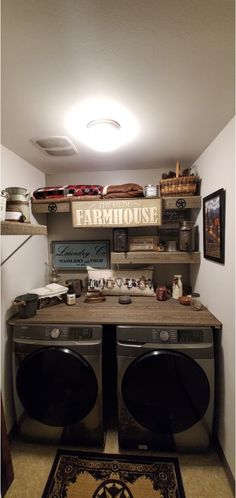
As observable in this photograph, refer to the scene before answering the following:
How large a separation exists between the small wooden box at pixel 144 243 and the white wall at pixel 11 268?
3.03 ft

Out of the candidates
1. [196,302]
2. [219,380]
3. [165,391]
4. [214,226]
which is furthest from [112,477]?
[214,226]

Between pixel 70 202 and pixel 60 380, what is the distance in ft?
4.52

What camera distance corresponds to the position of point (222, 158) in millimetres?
1315

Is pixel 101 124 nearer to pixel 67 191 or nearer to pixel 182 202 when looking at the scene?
pixel 67 191

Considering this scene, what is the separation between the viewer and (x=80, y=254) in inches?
85.2

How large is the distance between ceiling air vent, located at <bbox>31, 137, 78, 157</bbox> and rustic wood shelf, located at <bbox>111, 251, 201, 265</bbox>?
0.92 m

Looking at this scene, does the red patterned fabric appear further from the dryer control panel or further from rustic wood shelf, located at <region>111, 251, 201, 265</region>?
the dryer control panel

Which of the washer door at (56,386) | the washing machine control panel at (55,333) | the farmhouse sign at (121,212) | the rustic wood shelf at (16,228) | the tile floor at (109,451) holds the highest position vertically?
→ the farmhouse sign at (121,212)

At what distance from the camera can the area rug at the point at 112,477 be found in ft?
3.96

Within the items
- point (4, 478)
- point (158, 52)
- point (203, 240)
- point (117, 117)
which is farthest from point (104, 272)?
point (158, 52)

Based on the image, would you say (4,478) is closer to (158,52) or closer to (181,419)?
(181,419)

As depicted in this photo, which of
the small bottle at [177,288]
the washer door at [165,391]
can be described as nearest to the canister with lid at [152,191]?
the small bottle at [177,288]

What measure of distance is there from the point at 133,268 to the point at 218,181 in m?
A: 1.10

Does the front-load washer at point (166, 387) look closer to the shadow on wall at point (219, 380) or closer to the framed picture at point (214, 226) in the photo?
the shadow on wall at point (219, 380)
